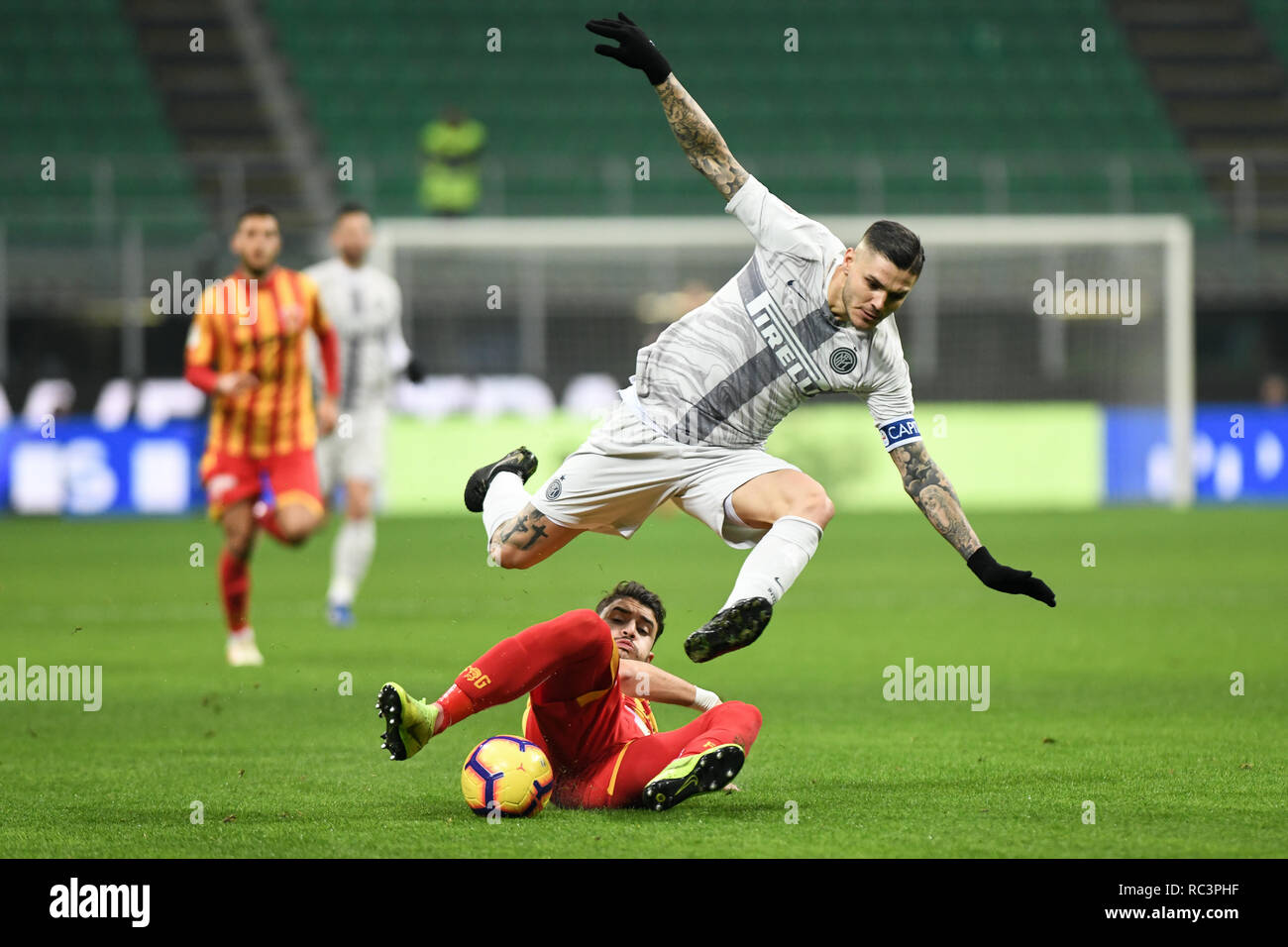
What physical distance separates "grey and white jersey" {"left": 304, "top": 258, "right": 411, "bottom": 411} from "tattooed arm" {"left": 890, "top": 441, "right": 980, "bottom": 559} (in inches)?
239

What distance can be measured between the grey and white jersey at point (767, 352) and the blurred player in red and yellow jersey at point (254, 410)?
3583 millimetres

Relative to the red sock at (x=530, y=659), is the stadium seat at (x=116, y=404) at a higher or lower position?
higher

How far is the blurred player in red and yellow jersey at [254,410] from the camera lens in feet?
29.5

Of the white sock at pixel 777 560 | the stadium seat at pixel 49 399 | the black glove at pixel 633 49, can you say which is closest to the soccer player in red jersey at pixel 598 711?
the white sock at pixel 777 560

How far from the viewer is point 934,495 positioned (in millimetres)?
5734

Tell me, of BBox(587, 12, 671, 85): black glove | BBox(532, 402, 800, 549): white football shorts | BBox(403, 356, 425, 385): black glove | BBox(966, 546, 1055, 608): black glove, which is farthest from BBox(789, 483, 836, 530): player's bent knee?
BBox(403, 356, 425, 385): black glove

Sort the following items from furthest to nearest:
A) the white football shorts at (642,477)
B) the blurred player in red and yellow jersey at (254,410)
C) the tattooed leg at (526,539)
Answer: the blurred player in red and yellow jersey at (254,410), the tattooed leg at (526,539), the white football shorts at (642,477)

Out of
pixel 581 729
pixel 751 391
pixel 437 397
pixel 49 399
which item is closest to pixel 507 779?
pixel 581 729

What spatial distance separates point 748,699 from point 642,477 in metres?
2.54

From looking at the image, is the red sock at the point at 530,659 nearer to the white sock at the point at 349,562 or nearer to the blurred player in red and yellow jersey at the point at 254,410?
the blurred player in red and yellow jersey at the point at 254,410

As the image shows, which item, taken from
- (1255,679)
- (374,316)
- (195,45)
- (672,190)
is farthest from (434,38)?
(1255,679)

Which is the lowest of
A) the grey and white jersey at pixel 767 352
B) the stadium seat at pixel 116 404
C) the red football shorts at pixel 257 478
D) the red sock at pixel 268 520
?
the red sock at pixel 268 520

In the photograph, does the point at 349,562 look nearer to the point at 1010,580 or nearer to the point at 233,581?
the point at 233,581

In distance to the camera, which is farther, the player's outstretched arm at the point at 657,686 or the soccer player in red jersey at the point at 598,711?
the player's outstretched arm at the point at 657,686
